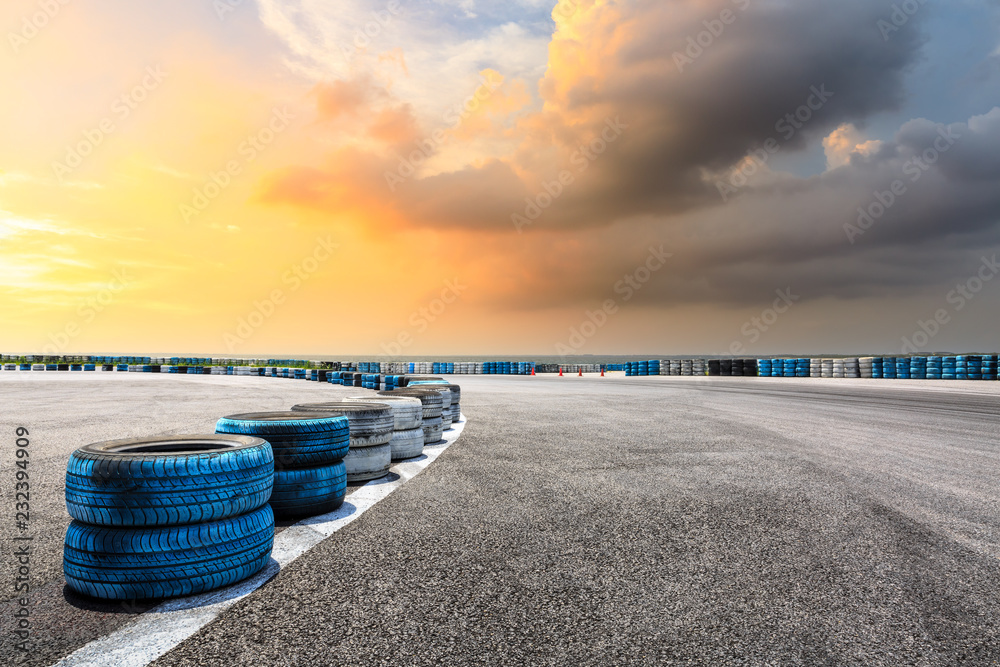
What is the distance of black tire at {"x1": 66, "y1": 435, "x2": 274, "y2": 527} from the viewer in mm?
3541

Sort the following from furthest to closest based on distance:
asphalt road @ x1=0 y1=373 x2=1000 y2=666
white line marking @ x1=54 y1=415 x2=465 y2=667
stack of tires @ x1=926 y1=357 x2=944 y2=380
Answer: stack of tires @ x1=926 y1=357 x2=944 y2=380 < asphalt road @ x1=0 y1=373 x2=1000 y2=666 < white line marking @ x1=54 y1=415 x2=465 y2=667

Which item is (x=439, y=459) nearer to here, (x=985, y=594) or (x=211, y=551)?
(x=211, y=551)

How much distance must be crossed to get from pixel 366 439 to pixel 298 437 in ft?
5.48

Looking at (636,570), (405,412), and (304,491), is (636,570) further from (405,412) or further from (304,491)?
(405,412)

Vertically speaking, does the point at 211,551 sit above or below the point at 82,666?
above

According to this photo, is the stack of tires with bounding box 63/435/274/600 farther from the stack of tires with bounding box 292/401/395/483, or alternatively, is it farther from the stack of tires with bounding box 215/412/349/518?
the stack of tires with bounding box 292/401/395/483

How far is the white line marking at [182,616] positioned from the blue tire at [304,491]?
120mm

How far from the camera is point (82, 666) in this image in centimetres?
272

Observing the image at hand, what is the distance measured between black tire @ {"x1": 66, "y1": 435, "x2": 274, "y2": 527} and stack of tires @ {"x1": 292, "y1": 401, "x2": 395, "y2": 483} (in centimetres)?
288

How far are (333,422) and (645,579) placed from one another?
3261 mm

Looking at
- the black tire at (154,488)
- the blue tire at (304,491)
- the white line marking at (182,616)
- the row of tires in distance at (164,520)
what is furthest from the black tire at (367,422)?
the black tire at (154,488)

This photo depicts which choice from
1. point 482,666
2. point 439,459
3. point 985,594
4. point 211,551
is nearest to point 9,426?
point 439,459

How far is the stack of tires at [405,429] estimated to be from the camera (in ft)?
26.5

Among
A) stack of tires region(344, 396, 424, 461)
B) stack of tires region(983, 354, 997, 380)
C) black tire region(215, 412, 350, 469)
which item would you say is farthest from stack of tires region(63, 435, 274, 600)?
stack of tires region(983, 354, 997, 380)
